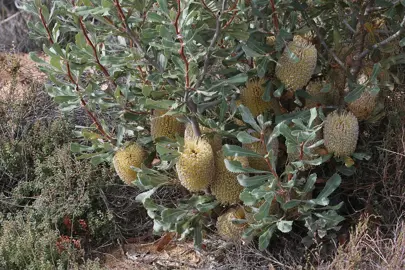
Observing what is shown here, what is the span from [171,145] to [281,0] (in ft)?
2.41

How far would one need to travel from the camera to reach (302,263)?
2.94 m

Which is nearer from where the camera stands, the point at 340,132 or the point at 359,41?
the point at 340,132

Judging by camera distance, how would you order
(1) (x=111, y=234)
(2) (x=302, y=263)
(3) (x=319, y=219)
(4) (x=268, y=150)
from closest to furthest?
1. (4) (x=268, y=150)
2. (3) (x=319, y=219)
3. (2) (x=302, y=263)
4. (1) (x=111, y=234)

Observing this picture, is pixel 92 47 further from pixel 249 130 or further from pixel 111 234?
pixel 111 234

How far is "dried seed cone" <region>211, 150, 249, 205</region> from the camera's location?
2.64 meters

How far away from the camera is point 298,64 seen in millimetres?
2551

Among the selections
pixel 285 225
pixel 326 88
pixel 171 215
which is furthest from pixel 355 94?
pixel 171 215

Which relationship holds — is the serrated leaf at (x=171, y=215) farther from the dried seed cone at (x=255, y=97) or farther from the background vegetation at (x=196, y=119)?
the dried seed cone at (x=255, y=97)

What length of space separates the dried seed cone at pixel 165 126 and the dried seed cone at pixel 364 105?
0.74 metres

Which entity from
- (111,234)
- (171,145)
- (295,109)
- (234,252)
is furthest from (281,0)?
(111,234)

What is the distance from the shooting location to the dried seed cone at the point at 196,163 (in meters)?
2.48

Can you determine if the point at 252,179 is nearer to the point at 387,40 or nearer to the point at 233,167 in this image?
the point at 233,167

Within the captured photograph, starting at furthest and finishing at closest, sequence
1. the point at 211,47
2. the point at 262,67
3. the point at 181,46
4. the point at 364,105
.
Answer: the point at 364,105
the point at 262,67
the point at 211,47
the point at 181,46

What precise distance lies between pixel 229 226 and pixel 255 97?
564mm
